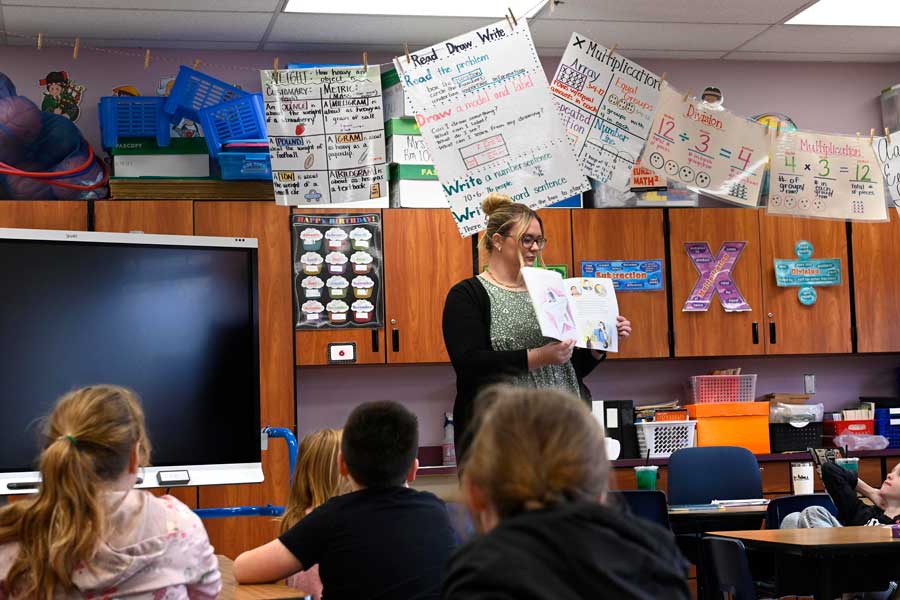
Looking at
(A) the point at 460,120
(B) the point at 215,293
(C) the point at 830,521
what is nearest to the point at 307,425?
(B) the point at 215,293

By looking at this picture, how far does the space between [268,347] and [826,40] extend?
3435mm

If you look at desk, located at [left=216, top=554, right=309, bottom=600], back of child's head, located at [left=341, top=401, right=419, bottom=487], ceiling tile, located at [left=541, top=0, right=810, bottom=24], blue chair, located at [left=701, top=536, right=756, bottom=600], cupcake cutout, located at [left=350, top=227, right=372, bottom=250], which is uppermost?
ceiling tile, located at [left=541, top=0, right=810, bottom=24]

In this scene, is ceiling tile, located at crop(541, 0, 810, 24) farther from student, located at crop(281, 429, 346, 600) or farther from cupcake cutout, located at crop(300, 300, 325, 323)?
student, located at crop(281, 429, 346, 600)

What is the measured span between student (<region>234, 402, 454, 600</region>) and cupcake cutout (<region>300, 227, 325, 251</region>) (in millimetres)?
3189

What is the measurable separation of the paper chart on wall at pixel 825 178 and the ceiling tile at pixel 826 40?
746mm

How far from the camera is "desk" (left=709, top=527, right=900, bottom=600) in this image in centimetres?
302

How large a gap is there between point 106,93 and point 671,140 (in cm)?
283

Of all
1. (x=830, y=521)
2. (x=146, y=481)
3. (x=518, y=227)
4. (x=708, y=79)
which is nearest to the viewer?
(x=518, y=227)

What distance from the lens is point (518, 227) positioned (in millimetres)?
3256

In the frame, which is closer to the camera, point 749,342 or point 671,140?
point 671,140

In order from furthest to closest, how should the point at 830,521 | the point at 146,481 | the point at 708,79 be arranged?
the point at 708,79 → the point at 830,521 → the point at 146,481

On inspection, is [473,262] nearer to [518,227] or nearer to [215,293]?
[215,293]

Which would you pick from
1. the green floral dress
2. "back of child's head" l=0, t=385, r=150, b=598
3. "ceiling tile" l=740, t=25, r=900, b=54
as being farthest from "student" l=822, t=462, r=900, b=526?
"back of child's head" l=0, t=385, r=150, b=598

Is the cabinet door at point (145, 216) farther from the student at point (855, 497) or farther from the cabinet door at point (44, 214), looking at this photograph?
the student at point (855, 497)
